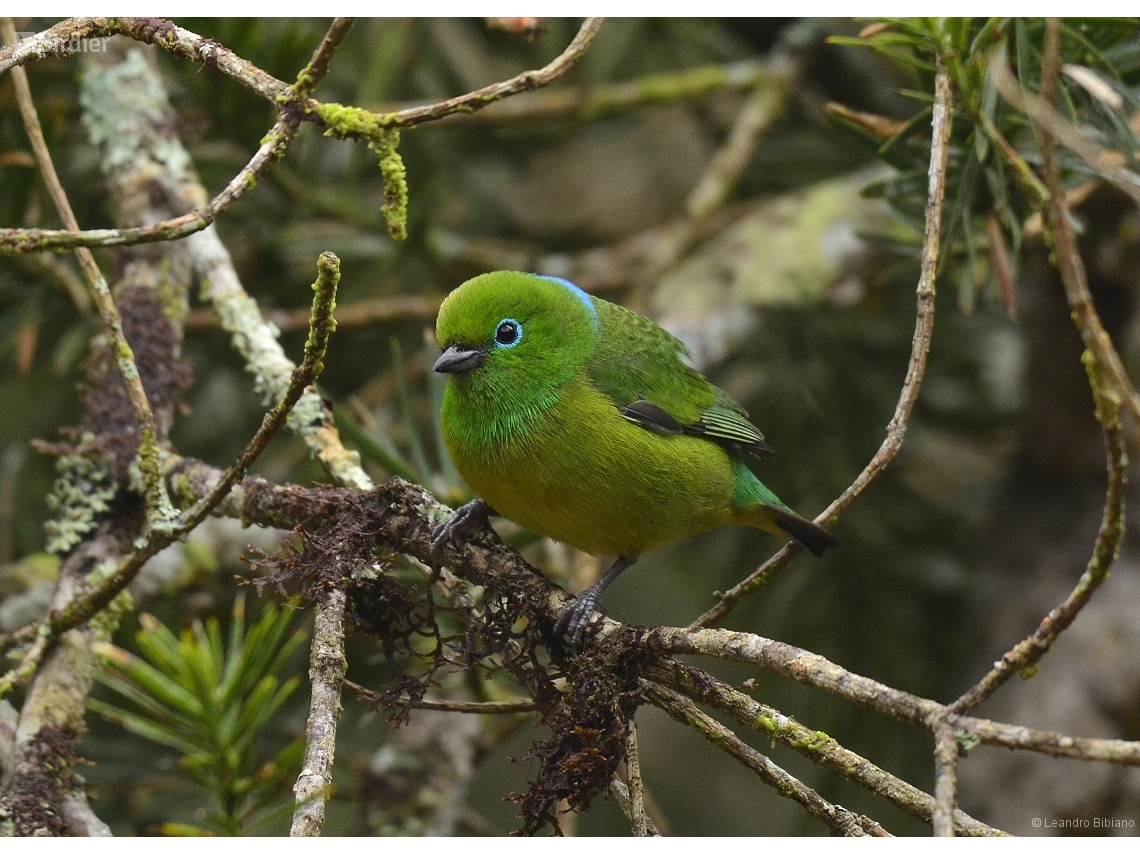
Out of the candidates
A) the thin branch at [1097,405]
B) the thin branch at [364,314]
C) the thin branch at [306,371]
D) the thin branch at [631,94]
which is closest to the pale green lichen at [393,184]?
the thin branch at [306,371]

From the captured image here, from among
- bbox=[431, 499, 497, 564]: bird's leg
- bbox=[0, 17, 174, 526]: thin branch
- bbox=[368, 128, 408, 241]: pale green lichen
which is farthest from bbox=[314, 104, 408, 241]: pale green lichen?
bbox=[431, 499, 497, 564]: bird's leg

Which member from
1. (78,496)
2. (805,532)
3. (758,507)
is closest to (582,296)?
(758,507)

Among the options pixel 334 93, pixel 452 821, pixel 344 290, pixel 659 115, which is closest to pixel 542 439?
pixel 452 821

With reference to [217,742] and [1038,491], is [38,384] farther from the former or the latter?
[1038,491]

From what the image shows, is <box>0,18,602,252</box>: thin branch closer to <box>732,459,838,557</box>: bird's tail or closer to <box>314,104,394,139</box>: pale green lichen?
<box>314,104,394,139</box>: pale green lichen

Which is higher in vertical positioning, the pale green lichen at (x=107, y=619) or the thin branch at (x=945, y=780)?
the pale green lichen at (x=107, y=619)

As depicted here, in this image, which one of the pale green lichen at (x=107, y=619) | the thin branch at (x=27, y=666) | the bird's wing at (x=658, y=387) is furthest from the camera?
the bird's wing at (x=658, y=387)

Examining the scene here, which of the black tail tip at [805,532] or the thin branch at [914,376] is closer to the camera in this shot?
the thin branch at [914,376]

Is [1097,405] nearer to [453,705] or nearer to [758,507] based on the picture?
[453,705]

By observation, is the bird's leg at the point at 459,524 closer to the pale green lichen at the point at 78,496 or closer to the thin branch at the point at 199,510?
the thin branch at the point at 199,510
